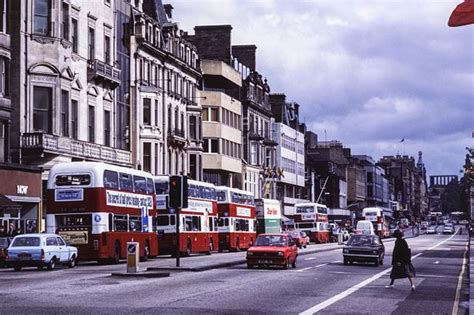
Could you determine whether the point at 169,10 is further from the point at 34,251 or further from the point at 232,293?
the point at 232,293

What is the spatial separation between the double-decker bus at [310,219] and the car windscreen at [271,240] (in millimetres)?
50172

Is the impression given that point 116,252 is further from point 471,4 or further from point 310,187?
point 310,187

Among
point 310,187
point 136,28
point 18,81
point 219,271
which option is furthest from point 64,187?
point 310,187

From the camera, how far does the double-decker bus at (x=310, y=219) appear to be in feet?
295

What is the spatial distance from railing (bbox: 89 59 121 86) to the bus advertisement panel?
61.4 feet

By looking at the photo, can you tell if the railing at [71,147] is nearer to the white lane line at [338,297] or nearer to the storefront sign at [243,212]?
the storefront sign at [243,212]

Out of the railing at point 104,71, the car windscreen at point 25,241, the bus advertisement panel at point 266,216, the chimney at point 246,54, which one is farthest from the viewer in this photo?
the chimney at point 246,54

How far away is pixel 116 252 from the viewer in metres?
42.2

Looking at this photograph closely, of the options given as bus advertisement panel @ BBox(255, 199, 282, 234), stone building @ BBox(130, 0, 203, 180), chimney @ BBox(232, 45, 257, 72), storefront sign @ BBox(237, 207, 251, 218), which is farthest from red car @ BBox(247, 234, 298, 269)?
chimney @ BBox(232, 45, 257, 72)

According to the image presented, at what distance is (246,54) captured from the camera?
4390 inches

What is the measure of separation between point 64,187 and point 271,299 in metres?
19.2

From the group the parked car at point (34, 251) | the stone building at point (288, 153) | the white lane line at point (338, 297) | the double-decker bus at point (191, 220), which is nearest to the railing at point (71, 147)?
the double-decker bus at point (191, 220)

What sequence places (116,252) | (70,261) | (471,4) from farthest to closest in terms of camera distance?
(116,252) < (70,261) < (471,4)

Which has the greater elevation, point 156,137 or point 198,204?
point 156,137
